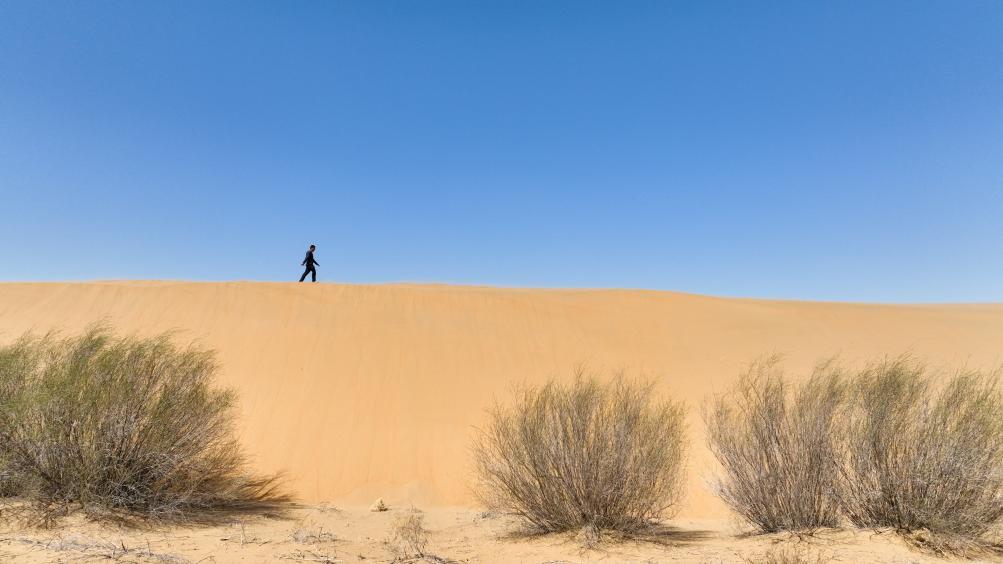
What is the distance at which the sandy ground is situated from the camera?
513 cm

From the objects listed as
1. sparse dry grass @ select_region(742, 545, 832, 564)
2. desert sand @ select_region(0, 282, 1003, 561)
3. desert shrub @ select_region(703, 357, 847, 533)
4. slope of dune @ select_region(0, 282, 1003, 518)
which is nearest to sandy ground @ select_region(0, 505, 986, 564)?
sparse dry grass @ select_region(742, 545, 832, 564)

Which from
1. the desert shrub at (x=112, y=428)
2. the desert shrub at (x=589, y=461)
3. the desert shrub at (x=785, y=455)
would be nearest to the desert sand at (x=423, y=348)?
the desert shrub at (x=589, y=461)

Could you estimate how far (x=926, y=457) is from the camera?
237 inches

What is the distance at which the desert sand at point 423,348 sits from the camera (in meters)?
10.6

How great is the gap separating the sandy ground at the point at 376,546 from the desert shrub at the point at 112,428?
0.63 meters

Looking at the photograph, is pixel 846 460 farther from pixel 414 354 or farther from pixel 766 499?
pixel 414 354

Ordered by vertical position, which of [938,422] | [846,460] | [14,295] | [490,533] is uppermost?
[14,295]

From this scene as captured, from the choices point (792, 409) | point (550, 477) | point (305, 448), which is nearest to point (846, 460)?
point (792, 409)

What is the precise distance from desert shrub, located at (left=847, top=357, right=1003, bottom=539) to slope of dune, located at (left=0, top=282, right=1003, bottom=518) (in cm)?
384

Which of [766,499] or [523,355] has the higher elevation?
[523,355]

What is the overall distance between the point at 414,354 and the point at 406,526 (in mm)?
7755

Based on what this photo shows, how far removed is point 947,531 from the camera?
580cm

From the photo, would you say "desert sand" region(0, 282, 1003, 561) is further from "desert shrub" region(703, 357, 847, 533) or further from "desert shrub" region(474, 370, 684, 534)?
"desert shrub" region(703, 357, 847, 533)

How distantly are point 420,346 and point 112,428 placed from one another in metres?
8.94
